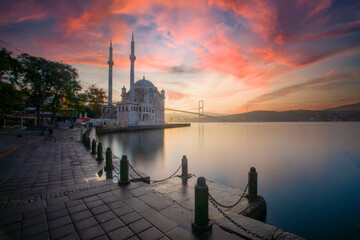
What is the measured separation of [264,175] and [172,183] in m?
8.59

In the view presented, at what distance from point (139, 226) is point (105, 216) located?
0.89 m

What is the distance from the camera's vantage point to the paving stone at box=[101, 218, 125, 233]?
3085 millimetres

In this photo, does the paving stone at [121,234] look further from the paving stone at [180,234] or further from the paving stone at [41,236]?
the paving stone at [41,236]

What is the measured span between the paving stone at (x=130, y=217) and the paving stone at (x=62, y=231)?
898mm

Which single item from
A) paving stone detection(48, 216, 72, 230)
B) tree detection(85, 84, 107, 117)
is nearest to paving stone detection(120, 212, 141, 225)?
paving stone detection(48, 216, 72, 230)

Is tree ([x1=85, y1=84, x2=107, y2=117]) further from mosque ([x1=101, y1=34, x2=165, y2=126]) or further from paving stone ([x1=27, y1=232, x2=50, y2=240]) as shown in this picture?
paving stone ([x1=27, y1=232, x2=50, y2=240])

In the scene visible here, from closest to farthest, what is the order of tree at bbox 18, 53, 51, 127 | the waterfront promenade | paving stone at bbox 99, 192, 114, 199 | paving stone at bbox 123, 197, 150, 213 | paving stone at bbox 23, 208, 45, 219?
the waterfront promenade, paving stone at bbox 23, 208, 45, 219, paving stone at bbox 123, 197, 150, 213, paving stone at bbox 99, 192, 114, 199, tree at bbox 18, 53, 51, 127

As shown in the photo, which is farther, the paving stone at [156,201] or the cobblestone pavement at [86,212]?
the paving stone at [156,201]

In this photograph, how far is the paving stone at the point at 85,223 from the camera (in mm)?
3129

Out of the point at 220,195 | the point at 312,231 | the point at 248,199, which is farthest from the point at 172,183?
the point at 312,231

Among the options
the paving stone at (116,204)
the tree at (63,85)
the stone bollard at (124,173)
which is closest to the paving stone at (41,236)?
the paving stone at (116,204)

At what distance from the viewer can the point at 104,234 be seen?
9.65 feet

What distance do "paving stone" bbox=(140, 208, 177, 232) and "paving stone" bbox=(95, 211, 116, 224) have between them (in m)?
0.67

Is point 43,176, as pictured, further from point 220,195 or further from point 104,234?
point 220,195
